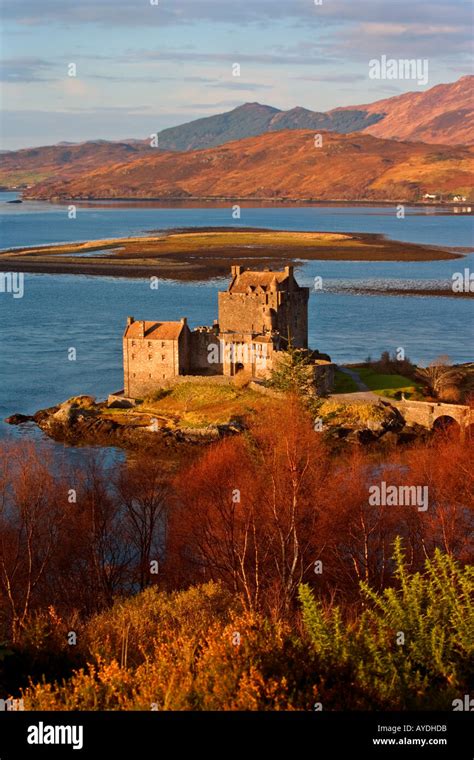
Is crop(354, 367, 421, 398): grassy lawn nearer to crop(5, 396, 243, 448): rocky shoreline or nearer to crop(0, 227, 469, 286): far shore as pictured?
crop(5, 396, 243, 448): rocky shoreline

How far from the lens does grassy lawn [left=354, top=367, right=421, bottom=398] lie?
6066 centimetres

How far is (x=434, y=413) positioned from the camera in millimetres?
56906

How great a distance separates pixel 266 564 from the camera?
32719mm

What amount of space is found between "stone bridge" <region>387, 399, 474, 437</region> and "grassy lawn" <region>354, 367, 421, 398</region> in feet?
7.85

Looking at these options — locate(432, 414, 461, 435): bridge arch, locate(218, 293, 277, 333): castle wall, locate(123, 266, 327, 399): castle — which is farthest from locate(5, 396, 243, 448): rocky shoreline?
locate(432, 414, 461, 435): bridge arch

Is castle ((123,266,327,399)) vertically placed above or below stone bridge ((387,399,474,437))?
above

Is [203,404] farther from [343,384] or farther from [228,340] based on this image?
[343,384]

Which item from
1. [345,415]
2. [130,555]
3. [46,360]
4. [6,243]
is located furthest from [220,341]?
[6,243]

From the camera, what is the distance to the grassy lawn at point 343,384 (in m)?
60.2

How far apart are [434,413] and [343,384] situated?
6.69m

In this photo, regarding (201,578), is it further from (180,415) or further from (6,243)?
(6,243)

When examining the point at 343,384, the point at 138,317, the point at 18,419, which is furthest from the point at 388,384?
the point at 138,317

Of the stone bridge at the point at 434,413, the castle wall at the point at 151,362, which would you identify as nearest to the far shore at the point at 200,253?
the castle wall at the point at 151,362

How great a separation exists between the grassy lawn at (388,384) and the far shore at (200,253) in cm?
6868
